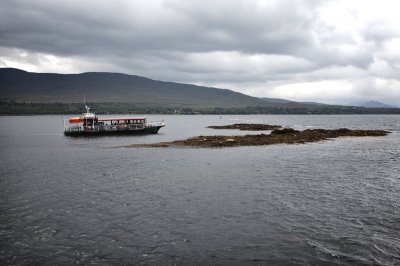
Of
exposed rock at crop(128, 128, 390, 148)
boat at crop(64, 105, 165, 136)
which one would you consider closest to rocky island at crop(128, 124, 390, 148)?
exposed rock at crop(128, 128, 390, 148)

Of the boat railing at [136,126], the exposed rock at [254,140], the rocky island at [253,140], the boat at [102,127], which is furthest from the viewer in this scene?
the boat railing at [136,126]

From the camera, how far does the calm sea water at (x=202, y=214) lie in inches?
665

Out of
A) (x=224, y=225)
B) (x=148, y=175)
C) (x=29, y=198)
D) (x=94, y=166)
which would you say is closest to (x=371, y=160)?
(x=148, y=175)

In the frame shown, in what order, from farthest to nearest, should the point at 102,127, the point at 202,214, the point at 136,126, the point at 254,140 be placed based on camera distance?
the point at 136,126
the point at 102,127
the point at 254,140
the point at 202,214

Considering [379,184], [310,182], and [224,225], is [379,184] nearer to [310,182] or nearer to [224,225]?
[310,182]

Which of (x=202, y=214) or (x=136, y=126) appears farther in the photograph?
(x=136, y=126)

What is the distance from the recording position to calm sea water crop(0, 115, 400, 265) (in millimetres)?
16891

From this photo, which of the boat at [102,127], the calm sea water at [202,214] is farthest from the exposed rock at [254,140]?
the boat at [102,127]

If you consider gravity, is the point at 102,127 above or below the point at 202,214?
above

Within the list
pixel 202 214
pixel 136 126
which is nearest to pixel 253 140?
pixel 136 126

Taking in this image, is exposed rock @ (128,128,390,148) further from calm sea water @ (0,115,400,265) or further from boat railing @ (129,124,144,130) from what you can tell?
boat railing @ (129,124,144,130)

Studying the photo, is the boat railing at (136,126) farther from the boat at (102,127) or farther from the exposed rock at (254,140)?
the exposed rock at (254,140)

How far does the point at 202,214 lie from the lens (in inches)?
906

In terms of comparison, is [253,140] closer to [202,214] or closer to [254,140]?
[254,140]
